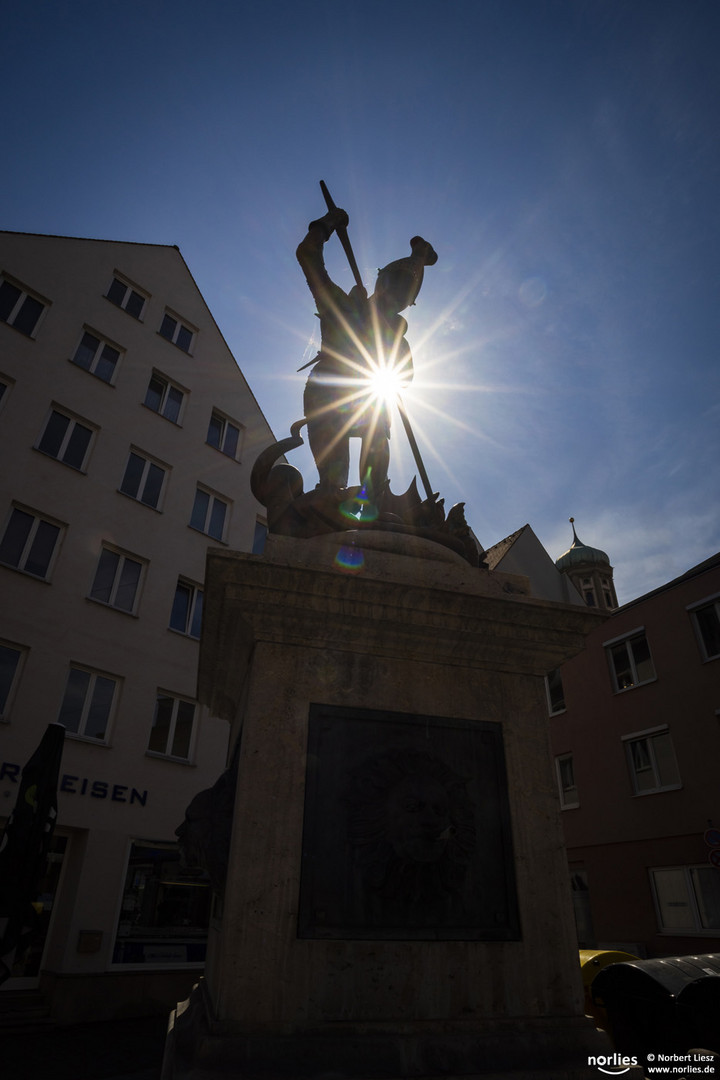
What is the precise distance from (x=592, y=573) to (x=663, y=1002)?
63.0 meters

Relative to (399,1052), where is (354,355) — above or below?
above

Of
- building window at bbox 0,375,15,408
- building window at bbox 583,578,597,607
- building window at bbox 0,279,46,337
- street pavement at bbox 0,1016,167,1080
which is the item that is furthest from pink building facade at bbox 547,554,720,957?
building window at bbox 583,578,597,607

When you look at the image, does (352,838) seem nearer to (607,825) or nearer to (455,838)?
(455,838)

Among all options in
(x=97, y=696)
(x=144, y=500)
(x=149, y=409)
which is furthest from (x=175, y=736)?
(x=149, y=409)

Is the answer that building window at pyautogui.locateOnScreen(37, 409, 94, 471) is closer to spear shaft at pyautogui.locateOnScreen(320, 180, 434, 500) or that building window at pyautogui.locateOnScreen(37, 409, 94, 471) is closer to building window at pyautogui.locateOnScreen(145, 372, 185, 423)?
building window at pyautogui.locateOnScreen(145, 372, 185, 423)

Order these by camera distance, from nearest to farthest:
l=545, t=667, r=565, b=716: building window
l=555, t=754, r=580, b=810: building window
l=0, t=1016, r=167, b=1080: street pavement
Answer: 1. l=0, t=1016, r=167, b=1080: street pavement
2. l=555, t=754, r=580, b=810: building window
3. l=545, t=667, r=565, b=716: building window

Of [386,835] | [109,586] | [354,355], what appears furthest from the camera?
[109,586]

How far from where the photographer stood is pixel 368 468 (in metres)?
5.03

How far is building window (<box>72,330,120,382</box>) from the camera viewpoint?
17000 millimetres

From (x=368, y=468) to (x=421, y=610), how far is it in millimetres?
1842

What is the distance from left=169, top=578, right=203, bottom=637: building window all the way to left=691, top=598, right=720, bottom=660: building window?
1395cm

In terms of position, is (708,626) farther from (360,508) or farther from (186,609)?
(360,508)

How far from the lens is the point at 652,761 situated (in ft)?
59.7

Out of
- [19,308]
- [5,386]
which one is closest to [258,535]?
[5,386]
